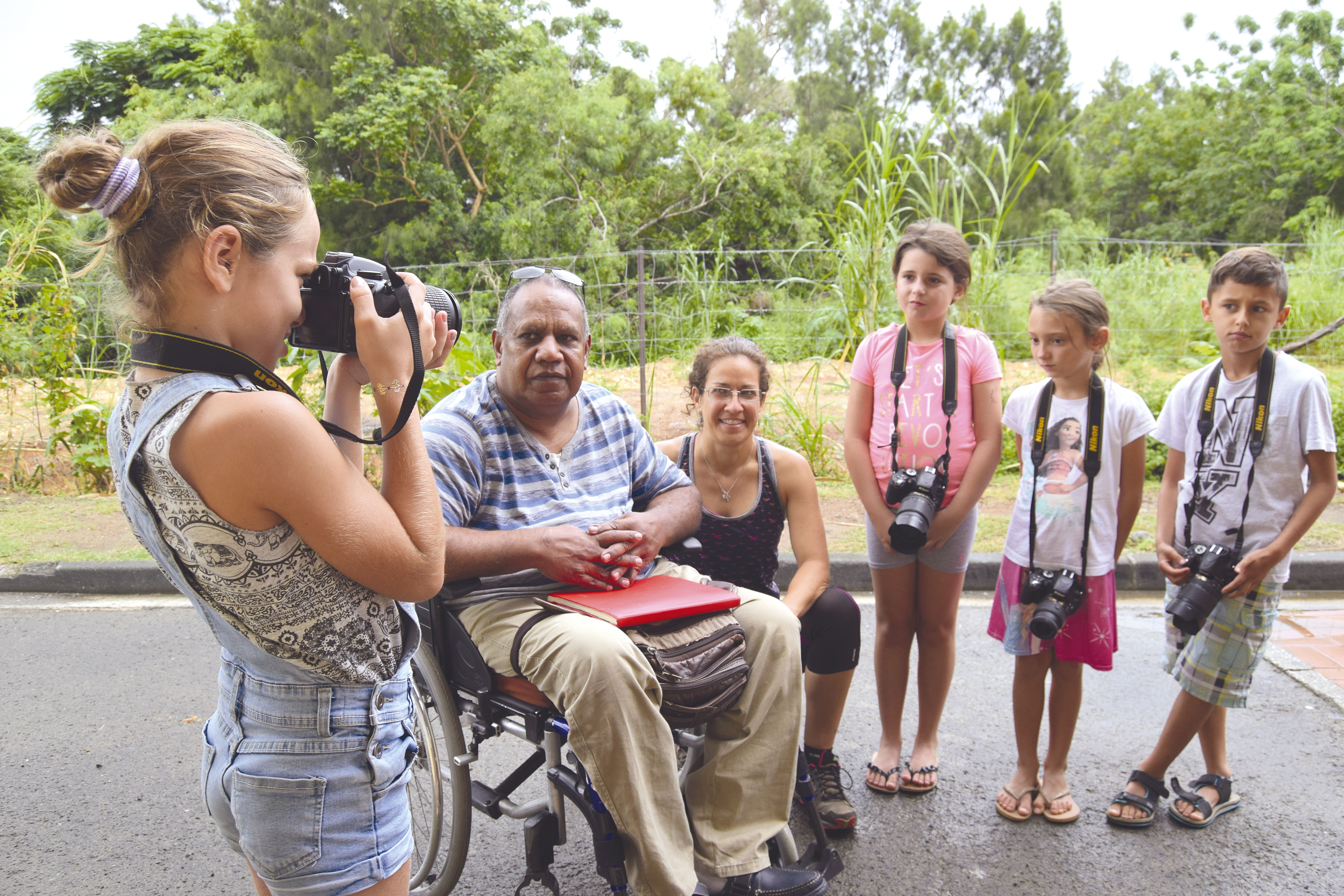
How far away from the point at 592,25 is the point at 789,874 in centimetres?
1764

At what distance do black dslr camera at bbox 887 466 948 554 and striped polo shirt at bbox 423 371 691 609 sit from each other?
67cm

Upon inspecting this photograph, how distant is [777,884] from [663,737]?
1.77ft

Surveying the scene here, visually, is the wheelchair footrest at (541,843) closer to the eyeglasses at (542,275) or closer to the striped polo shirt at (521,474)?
the striped polo shirt at (521,474)

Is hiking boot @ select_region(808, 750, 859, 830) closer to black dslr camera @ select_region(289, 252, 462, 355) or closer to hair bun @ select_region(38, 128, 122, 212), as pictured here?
black dslr camera @ select_region(289, 252, 462, 355)

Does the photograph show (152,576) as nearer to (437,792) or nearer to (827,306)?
(437,792)

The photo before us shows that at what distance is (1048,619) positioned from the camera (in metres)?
2.62

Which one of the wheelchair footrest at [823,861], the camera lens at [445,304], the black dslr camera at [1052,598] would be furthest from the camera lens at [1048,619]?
the camera lens at [445,304]

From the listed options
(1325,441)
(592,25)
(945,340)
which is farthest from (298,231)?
(592,25)

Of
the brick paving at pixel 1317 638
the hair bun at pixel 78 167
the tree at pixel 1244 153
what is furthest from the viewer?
the tree at pixel 1244 153

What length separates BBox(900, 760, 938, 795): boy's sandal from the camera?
2965mm

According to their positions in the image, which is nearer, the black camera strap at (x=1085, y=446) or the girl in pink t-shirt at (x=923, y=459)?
the black camera strap at (x=1085, y=446)

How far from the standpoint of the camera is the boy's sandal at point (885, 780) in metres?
2.97

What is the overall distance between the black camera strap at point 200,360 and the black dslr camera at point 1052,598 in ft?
6.63

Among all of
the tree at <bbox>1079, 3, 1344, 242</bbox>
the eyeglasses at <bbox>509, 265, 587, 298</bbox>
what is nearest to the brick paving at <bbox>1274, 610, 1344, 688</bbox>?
the eyeglasses at <bbox>509, 265, 587, 298</bbox>
